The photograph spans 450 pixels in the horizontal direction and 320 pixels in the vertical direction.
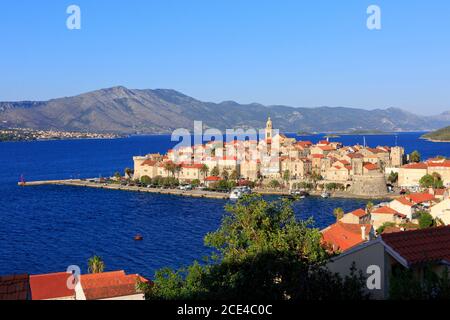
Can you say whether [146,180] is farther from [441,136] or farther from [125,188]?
[441,136]

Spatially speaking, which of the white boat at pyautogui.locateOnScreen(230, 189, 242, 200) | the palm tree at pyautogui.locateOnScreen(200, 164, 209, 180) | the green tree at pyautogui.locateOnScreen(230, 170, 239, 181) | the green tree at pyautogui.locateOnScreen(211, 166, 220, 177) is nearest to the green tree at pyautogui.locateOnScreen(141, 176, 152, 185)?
the palm tree at pyautogui.locateOnScreen(200, 164, 209, 180)

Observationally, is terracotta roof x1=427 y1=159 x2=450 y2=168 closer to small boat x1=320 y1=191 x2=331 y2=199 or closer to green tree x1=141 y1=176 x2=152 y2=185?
small boat x1=320 y1=191 x2=331 y2=199

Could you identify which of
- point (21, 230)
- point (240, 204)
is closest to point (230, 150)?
point (21, 230)

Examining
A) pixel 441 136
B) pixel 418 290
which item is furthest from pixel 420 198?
pixel 441 136

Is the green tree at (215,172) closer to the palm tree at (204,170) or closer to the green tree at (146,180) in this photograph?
the palm tree at (204,170)

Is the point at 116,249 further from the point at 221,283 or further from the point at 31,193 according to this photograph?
the point at 31,193

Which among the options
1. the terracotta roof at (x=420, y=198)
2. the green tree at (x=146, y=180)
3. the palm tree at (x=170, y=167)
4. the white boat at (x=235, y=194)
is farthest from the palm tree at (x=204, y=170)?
the terracotta roof at (x=420, y=198)

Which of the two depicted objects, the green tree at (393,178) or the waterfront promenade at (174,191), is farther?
the green tree at (393,178)
